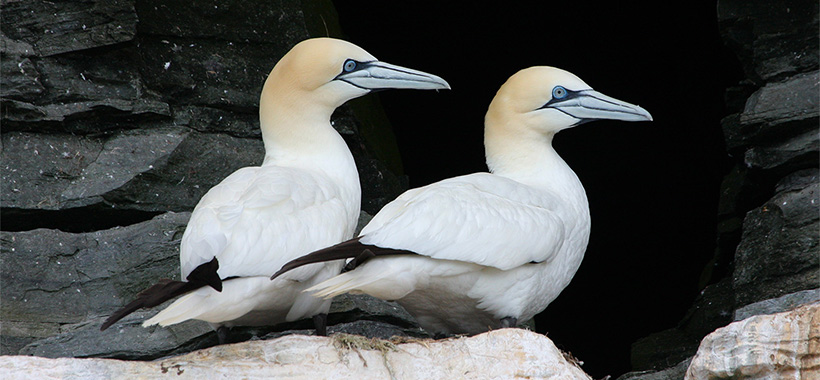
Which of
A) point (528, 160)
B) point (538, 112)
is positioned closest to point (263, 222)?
point (528, 160)

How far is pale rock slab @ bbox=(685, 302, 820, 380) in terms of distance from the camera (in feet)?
12.2

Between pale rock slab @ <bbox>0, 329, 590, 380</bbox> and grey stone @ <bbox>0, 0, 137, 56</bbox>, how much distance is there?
2.56 metres

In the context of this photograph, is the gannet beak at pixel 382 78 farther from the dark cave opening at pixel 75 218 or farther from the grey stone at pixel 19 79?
the grey stone at pixel 19 79

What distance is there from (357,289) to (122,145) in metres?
2.24

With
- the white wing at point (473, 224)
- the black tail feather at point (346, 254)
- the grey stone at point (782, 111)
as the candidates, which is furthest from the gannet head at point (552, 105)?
the black tail feather at point (346, 254)

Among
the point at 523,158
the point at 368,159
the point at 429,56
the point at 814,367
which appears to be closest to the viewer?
the point at 814,367

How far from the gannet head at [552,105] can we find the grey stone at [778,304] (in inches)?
43.1

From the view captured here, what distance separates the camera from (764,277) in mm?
5527

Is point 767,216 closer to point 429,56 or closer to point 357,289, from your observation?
point 357,289

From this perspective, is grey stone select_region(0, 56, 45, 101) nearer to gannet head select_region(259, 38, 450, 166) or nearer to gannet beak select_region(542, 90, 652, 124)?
gannet head select_region(259, 38, 450, 166)

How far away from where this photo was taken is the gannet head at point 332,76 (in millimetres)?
5012

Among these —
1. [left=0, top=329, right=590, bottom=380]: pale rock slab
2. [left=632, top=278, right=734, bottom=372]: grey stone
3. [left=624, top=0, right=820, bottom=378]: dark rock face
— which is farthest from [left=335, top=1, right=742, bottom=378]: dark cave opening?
[left=0, top=329, right=590, bottom=380]: pale rock slab

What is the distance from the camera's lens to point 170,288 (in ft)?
11.8

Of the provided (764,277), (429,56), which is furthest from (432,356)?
(429,56)
